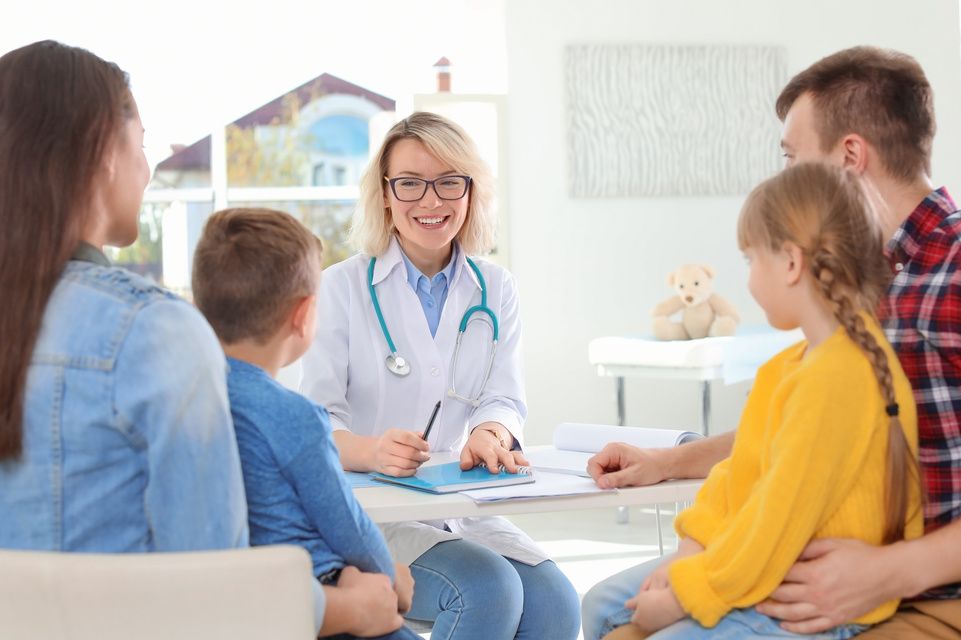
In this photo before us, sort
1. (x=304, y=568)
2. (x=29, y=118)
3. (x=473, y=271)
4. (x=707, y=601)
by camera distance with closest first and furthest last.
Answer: (x=304, y=568), (x=29, y=118), (x=707, y=601), (x=473, y=271)

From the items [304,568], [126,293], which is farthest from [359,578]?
[126,293]

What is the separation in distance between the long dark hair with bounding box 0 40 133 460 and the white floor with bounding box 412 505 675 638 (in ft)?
9.58

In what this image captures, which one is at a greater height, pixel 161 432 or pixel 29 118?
pixel 29 118

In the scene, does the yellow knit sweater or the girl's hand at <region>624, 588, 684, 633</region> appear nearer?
the yellow knit sweater

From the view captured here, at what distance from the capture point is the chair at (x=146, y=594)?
0.99m

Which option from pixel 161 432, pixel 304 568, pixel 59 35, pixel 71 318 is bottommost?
pixel 304 568

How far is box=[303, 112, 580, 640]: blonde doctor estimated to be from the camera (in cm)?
208

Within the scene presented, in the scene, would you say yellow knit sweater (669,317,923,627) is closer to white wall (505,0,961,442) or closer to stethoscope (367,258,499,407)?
stethoscope (367,258,499,407)

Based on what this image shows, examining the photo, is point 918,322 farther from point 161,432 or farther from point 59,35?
point 59,35

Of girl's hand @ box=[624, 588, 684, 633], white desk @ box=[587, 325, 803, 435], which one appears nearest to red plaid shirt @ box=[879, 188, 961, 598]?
girl's hand @ box=[624, 588, 684, 633]

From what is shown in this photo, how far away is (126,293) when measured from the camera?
3.63ft

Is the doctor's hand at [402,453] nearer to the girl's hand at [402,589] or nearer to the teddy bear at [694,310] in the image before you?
the girl's hand at [402,589]

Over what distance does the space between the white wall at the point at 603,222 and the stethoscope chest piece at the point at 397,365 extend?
3.20 meters

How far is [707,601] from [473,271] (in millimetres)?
1205
